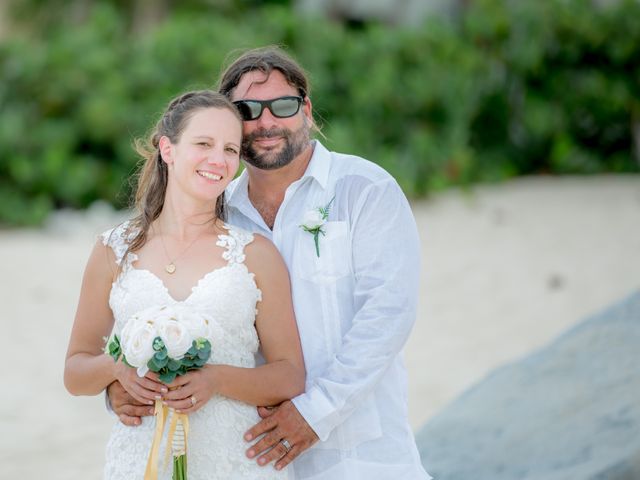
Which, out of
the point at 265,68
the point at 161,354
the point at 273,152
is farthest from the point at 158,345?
the point at 265,68

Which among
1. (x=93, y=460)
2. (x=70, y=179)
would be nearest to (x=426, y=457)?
(x=93, y=460)

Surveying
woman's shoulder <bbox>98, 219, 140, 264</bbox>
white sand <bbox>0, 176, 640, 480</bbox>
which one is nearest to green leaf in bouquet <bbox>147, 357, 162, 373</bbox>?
woman's shoulder <bbox>98, 219, 140, 264</bbox>

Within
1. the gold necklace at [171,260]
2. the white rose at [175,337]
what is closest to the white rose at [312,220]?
the gold necklace at [171,260]

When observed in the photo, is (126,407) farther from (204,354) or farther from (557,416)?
(557,416)

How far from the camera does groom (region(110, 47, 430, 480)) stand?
3.32 metres

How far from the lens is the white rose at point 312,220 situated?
3467 mm

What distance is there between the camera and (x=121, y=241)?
340cm

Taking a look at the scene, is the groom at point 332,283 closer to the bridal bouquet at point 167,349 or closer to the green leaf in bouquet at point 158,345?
the bridal bouquet at point 167,349

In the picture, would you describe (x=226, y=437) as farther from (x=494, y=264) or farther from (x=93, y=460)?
(x=494, y=264)

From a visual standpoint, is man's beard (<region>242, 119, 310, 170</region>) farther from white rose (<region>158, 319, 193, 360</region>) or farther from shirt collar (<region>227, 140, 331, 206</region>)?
white rose (<region>158, 319, 193, 360</region>)

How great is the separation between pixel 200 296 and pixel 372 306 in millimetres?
575

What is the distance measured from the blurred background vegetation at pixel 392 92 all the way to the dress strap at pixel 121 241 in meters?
8.40

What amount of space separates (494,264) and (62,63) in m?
6.00

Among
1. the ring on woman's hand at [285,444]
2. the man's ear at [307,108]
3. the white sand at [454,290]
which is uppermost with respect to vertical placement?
the white sand at [454,290]
